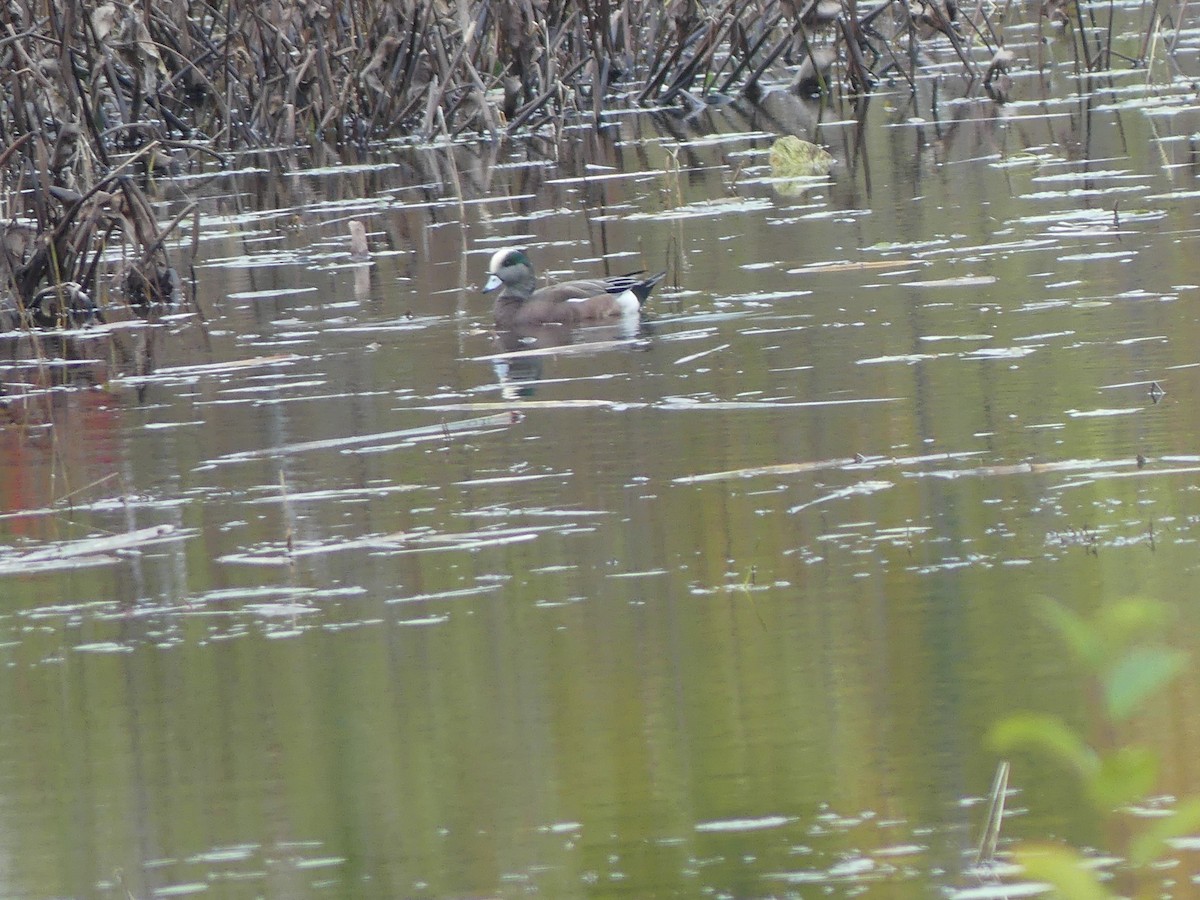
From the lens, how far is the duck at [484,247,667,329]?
982 centimetres

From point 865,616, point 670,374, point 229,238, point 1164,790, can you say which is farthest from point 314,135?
point 1164,790

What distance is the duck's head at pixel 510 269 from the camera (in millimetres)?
10188

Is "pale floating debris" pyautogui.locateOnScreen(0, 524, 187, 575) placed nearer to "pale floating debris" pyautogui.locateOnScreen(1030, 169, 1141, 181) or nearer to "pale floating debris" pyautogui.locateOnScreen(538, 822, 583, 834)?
"pale floating debris" pyautogui.locateOnScreen(538, 822, 583, 834)

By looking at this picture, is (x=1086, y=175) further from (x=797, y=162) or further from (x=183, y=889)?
(x=183, y=889)

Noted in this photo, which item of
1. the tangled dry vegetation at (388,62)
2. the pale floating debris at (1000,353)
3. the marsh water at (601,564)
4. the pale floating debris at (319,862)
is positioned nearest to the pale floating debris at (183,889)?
the marsh water at (601,564)

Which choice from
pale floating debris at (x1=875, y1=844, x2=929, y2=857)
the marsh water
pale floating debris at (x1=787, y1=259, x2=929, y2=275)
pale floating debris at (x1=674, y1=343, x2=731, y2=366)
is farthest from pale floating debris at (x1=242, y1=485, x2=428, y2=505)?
pale floating debris at (x1=787, y1=259, x2=929, y2=275)

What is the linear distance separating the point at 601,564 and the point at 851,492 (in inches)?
31.3

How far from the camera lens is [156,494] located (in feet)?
22.7

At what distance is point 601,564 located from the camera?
568 centimetres

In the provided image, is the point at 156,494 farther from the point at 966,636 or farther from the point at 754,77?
the point at 754,77

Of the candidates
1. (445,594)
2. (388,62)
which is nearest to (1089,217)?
(445,594)

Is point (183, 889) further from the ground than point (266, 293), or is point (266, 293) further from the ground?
point (266, 293)

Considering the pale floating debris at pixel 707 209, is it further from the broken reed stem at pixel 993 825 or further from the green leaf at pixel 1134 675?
the green leaf at pixel 1134 675

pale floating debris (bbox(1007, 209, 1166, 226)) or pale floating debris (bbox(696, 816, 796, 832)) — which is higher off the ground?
pale floating debris (bbox(1007, 209, 1166, 226))
